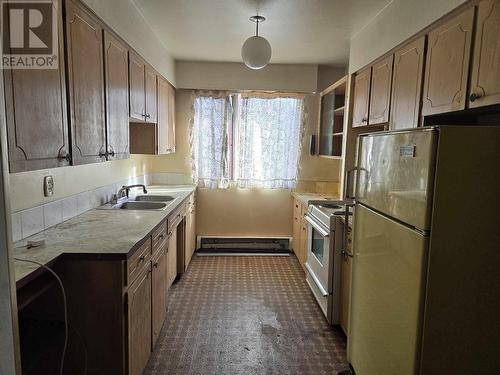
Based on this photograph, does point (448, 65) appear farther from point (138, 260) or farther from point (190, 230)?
point (190, 230)

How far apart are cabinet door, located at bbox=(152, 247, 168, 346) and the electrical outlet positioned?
28.9 inches

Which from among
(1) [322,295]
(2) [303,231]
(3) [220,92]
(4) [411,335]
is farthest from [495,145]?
(3) [220,92]

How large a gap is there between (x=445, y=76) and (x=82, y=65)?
1.92 meters

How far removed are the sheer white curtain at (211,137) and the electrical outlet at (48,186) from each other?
2.52m

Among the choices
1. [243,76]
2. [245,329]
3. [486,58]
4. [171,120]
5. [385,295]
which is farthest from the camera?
[243,76]

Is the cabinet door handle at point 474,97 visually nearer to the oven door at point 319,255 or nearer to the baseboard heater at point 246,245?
the oven door at point 319,255

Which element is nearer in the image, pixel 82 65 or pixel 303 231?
pixel 82 65

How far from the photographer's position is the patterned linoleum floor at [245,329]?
7.25 ft

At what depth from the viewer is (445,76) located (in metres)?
1.77

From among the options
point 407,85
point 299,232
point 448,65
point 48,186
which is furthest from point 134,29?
point 299,232

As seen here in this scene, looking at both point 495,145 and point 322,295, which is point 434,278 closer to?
point 495,145

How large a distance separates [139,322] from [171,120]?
278cm

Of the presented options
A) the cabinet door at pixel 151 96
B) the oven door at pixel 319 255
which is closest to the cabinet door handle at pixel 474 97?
the oven door at pixel 319 255

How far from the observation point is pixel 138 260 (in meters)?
1.77
